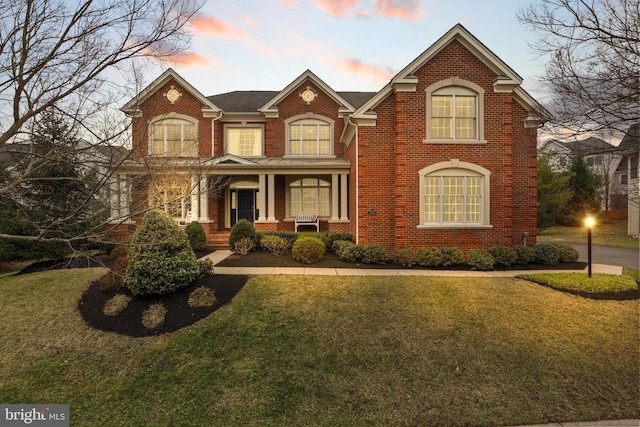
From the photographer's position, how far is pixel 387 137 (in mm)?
11125

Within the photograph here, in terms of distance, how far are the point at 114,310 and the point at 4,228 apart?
25.5 feet

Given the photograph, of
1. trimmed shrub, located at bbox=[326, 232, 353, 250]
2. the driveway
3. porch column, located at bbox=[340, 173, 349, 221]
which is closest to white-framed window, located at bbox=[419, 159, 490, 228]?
trimmed shrub, located at bbox=[326, 232, 353, 250]

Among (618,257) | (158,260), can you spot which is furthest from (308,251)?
(618,257)

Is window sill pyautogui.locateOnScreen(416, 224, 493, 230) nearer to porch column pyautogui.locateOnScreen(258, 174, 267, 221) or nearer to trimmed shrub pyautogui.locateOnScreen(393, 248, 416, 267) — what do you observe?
trimmed shrub pyautogui.locateOnScreen(393, 248, 416, 267)

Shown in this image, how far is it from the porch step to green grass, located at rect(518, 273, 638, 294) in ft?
38.4

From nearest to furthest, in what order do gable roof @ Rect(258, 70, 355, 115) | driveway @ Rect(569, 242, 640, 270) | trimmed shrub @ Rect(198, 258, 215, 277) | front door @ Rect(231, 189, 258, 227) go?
trimmed shrub @ Rect(198, 258, 215, 277) → driveway @ Rect(569, 242, 640, 270) → gable roof @ Rect(258, 70, 355, 115) → front door @ Rect(231, 189, 258, 227)

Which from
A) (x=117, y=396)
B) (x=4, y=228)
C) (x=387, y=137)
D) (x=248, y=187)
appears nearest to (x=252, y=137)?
(x=248, y=187)

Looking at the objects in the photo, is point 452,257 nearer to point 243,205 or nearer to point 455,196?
point 455,196

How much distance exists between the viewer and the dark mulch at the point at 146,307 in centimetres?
591

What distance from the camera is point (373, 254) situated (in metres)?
10.3

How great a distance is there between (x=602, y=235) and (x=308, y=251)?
2465 centimetres

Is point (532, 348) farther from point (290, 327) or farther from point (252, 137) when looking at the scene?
point (252, 137)

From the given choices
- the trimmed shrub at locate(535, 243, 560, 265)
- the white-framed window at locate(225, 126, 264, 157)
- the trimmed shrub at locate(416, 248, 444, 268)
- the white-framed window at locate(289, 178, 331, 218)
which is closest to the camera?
the trimmed shrub at locate(416, 248, 444, 268)

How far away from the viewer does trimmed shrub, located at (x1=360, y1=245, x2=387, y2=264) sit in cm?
1029
